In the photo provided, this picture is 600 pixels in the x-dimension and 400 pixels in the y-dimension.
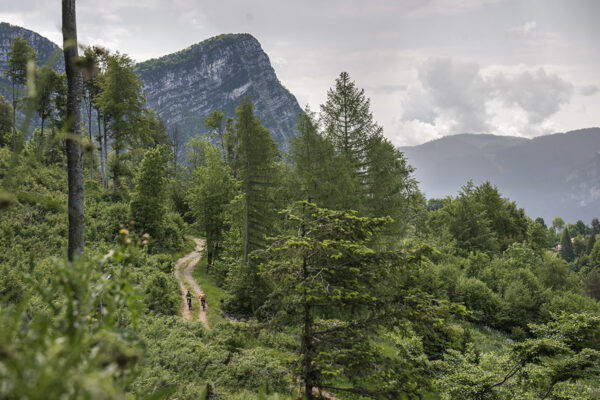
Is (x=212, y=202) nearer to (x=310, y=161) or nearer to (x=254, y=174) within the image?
(x=254, y=174)

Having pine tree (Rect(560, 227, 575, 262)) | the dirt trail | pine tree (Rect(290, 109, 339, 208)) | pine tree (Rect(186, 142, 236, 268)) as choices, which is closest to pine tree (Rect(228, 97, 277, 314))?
the dirt trail

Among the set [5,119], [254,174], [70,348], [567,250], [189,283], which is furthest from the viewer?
[567,250]

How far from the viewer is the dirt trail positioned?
54.2 feet

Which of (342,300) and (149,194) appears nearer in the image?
(342,300)

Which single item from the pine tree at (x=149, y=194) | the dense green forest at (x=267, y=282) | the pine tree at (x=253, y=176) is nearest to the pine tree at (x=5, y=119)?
the dense green forest at (x=267, y=282)

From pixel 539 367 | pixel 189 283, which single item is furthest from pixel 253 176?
pixel 539 367

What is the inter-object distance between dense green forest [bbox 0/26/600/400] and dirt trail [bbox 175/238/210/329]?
74cm

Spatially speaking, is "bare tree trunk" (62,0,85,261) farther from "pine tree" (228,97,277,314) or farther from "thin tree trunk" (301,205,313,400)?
"pine tree" (228,97,277,314)

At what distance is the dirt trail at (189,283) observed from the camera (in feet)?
54.2

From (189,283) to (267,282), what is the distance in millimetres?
14132

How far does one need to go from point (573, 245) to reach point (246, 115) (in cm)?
10917

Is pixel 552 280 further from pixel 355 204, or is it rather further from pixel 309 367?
pixel 309 367

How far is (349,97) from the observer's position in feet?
66.6

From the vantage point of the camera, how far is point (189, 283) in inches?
843
